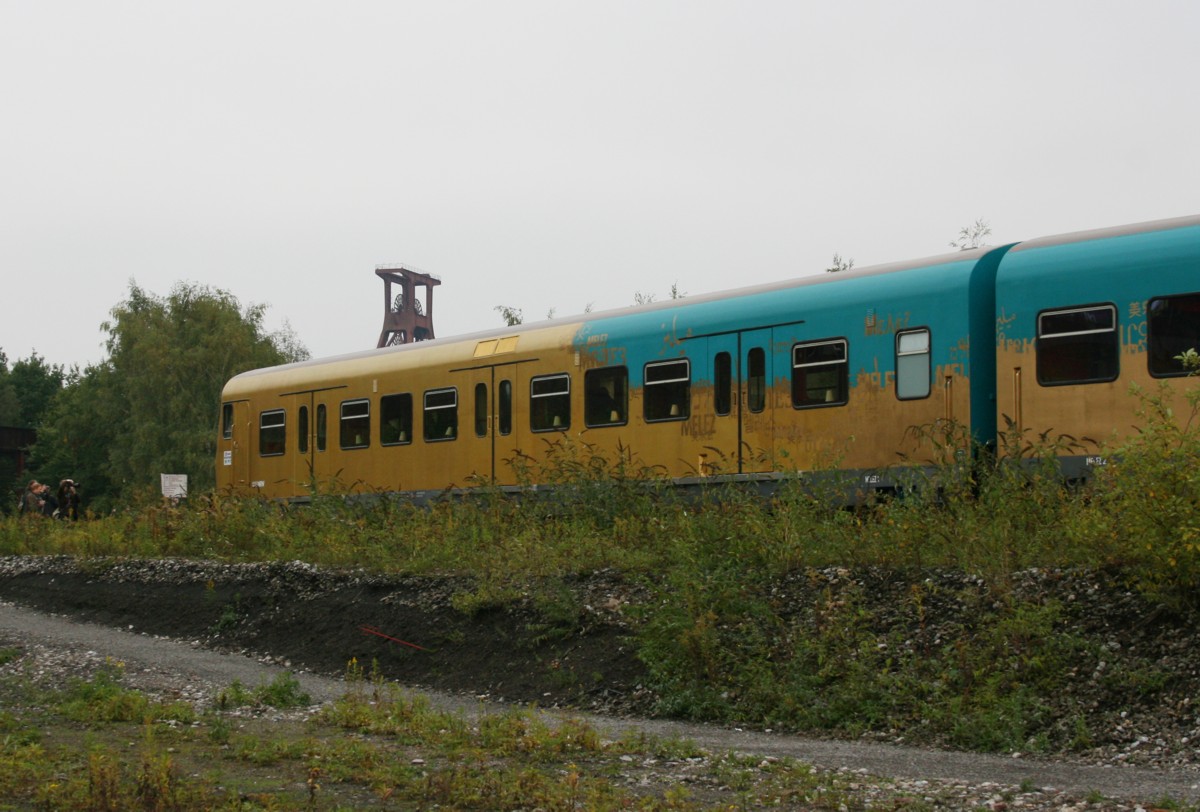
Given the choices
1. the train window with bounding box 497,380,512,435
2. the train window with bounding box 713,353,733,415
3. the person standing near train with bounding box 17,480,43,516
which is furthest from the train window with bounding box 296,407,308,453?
the train window with bounding box 713,353,733,415

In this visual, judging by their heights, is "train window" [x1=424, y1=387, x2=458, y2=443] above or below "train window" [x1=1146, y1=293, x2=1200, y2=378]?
below

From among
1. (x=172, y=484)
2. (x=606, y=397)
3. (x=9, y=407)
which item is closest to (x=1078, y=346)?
(x=606, y=397)

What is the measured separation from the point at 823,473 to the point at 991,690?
5155 mm

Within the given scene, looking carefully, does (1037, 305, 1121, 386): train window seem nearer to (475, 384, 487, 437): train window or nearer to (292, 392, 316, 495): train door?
(475, 384, 487, 437): train window

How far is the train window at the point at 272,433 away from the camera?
89.3 ft

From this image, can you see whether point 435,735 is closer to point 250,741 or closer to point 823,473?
point 250,741

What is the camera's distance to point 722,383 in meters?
18.8

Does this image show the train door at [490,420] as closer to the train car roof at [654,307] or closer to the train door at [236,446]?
the train car roof at [654,307]

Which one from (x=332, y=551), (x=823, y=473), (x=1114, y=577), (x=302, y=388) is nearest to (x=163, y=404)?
(x=302, y=388)

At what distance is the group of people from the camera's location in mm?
30650

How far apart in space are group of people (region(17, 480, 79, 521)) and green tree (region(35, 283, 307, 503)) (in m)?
29.3

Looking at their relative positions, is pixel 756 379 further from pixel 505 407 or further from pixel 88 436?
pixel 88 436

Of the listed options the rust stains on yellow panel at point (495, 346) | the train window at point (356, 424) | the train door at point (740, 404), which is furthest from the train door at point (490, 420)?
the train door at point (740, 404)

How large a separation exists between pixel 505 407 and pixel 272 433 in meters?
7.53
